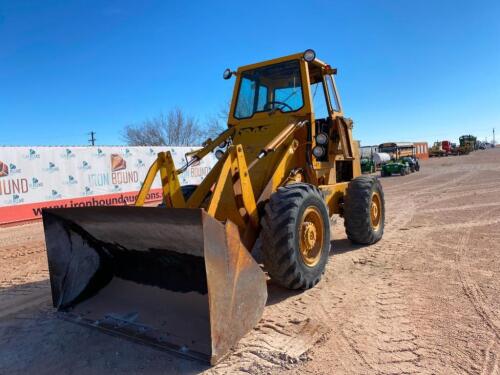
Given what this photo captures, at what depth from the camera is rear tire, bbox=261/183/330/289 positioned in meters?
4.02

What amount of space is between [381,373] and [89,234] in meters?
3.09

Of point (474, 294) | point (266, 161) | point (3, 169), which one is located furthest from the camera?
point (3, 169)

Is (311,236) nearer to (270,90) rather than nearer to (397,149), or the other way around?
(270,90)

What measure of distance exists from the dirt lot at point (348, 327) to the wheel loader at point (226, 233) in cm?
19

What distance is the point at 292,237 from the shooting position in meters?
4.03

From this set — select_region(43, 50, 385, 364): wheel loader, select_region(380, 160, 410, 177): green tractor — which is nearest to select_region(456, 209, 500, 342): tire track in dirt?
select_region(43, 50, 385, 364): wheel loader

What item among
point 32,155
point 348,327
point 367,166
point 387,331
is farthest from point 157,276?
point 367,166

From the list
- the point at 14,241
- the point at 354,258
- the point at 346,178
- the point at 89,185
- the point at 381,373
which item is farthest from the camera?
the point at 89,185

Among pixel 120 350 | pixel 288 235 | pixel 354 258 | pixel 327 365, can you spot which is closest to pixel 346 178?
pixel 354 258

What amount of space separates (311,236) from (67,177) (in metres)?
10.8

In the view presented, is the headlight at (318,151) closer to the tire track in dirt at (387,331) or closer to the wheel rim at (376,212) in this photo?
the tire track in dirt at (387,331)

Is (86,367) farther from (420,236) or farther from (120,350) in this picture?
Answer: (420,236)

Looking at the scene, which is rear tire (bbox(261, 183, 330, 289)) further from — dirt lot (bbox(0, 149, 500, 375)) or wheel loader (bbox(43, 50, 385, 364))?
dirt lot (bbox(0, 149, 500, 375))

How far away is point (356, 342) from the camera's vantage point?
3371 millimetres
